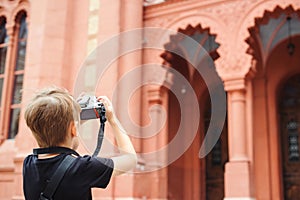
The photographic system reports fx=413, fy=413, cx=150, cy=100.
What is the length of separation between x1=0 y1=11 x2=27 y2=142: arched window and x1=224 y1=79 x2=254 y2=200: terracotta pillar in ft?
15.2

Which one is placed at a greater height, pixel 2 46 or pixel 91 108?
pixel 2 46

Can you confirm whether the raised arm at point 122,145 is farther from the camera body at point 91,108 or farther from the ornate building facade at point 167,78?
the ornate building facade at point 167,78

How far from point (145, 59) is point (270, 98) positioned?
3790 mm

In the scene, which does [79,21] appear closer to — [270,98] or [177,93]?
[177,93]

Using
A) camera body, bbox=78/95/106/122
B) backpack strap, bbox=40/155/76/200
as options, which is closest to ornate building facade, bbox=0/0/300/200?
camera body, bbox=78/95/106/122

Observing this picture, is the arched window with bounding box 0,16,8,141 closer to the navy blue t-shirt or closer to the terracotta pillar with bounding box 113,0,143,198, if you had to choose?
the terracotta pillar with bounding box 113,0,143,198

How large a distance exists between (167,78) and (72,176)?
7174 millimetres

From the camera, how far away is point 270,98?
1050 cm

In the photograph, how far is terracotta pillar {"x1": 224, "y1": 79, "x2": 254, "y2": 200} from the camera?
7027 mm

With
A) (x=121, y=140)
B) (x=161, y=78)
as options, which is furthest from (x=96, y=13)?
(x=121, y=140)

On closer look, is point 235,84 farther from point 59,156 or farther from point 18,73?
point 59,156

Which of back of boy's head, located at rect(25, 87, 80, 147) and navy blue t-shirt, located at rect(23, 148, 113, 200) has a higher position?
back of boy's head, located at rect(25, 87, 80, 147)

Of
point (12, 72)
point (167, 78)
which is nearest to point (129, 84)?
A: point (167, 78)

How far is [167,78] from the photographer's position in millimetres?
8602
